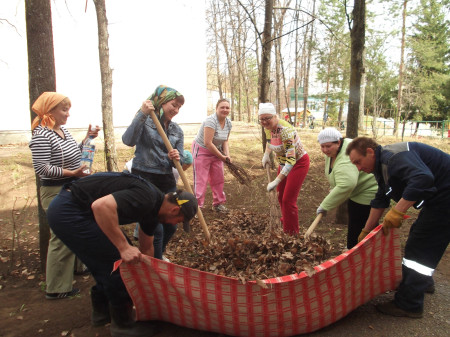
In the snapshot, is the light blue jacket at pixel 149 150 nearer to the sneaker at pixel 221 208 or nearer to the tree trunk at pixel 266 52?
the sneaker at pixel 221 208

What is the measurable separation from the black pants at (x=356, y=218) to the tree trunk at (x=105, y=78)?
4.36 m

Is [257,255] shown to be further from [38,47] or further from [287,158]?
[38,47]

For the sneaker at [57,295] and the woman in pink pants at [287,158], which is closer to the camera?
the sneaker at [57,295]

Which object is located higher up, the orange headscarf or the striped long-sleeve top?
the orange headscarf

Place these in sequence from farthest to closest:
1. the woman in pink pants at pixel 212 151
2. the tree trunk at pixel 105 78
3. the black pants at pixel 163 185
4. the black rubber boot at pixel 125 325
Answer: the tree trunk at pixel 105 78 → the woman in pink pants at pixel 212 151 → the black pants at pixel 163 185 → the black rubber boot at pixel 125 325

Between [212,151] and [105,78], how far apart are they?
2.77m

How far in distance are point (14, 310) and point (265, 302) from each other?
212 cm

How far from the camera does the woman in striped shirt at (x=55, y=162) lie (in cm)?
262

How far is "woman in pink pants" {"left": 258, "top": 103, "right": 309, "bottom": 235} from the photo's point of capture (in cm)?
362

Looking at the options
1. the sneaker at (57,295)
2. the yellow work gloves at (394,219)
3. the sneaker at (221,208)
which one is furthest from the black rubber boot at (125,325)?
the sneaker at (221,208)

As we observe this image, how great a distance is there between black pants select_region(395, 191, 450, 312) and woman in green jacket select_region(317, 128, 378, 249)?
0.64 metres

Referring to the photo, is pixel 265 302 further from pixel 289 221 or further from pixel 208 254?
pixel 289 221

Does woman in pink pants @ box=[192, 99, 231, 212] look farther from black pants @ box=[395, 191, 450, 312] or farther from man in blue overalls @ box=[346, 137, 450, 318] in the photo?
black pants @ box=[395, 191, 450, 312]

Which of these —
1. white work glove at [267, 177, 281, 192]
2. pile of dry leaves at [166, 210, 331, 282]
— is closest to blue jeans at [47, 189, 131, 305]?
pile of dry leaves at [166, 210, 331, 282]
